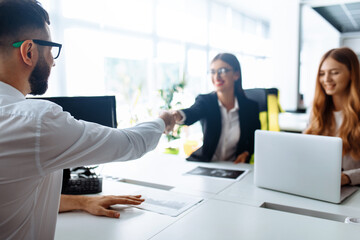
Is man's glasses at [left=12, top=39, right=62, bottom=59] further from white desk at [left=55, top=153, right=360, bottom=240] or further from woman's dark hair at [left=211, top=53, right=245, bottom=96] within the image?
woman's dark hair at [left=211, top=53, right=245, bottom=96]

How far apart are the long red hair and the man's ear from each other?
6.22ft

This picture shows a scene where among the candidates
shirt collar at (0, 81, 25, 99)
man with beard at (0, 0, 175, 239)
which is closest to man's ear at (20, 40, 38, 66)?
man with beard at (0, 0, 175, 239)

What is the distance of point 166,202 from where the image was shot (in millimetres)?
1637

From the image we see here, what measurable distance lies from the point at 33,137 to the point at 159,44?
5.74 metres

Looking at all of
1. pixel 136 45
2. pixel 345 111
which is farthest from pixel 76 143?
pixel 136 45

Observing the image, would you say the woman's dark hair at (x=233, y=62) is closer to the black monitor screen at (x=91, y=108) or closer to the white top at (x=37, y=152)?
the black monitor screen at (x=91, y=108)

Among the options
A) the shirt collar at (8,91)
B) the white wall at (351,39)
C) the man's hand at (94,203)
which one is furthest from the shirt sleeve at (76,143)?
the white wall at (351,39)

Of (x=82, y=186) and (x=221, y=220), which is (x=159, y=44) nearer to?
(x=82, y=186)

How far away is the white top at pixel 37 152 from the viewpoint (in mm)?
942

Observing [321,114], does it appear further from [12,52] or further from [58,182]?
[12,52]

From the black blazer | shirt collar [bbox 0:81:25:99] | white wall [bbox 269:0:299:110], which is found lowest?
the black blazer

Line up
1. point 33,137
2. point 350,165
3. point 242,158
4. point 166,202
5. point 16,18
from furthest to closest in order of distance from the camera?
point 242,158 < point 350,165 < point 166,202 < point 16,18 < point 33,137

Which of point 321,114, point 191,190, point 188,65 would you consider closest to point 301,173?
point 191,190

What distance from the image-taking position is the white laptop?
1570 mm
